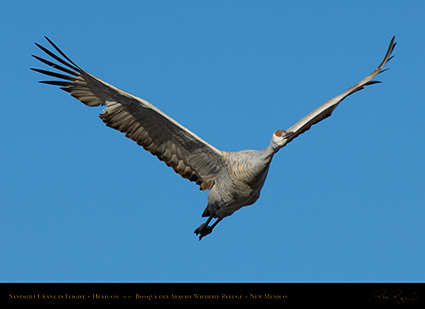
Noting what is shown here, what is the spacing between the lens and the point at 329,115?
14.4 metres

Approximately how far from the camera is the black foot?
14981 millimetres

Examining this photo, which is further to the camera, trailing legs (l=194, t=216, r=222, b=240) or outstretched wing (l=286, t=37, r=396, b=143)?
trailing legs (l=194, t=216, r=222, b=240)

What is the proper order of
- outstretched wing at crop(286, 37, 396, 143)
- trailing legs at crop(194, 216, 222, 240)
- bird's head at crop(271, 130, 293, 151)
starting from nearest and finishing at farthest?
bird's head at crop(271, 130, 293, 151) < outstretched wing at crop(286, 37, 396, 143) < trailing legs at crop(194, 216, 222, 240)

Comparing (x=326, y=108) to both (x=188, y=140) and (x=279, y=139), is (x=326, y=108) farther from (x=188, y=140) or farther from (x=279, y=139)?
(x=188, y=140)

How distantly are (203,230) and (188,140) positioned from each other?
7.73 ft

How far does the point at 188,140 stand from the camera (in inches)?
553

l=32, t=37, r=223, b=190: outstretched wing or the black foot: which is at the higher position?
l=32, t=37, r=223, b=190: outstretched wing

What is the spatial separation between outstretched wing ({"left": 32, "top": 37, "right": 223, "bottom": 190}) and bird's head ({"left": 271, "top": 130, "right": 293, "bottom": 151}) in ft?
5.10

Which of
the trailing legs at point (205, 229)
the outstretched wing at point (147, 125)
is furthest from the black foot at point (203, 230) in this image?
the outstretched wing at point (147, 125)

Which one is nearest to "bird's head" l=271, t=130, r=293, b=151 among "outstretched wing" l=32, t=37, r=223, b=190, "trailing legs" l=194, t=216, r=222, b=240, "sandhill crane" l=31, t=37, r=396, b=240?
"sandhill crane" l=31, t=37, r=396, b=240

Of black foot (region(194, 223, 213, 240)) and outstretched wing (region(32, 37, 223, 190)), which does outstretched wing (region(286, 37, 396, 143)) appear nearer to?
outstretched wing (region(32, 37, 223, 190))
